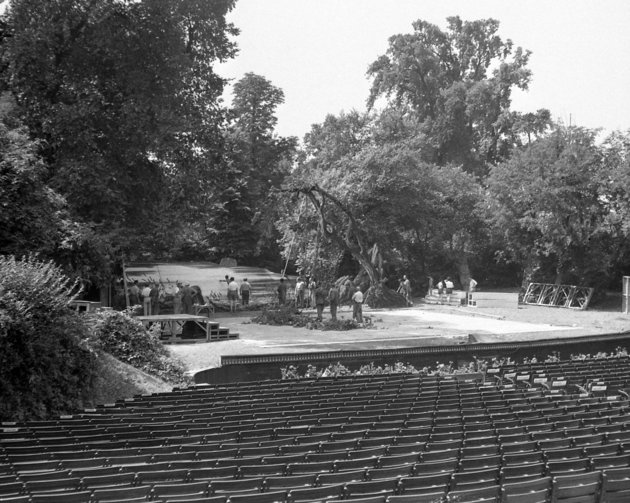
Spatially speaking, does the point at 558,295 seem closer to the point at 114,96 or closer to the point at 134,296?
the point at 134,296

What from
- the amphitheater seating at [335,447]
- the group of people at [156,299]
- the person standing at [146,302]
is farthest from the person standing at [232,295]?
the amphitheater seating at [335,447]

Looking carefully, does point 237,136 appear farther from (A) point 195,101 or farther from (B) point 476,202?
(A) point 195,101

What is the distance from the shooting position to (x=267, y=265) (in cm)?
6088

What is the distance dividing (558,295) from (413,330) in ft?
51.9

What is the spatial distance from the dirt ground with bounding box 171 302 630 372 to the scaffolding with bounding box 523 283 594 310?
2.11 m

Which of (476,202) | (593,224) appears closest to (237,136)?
(476,202)

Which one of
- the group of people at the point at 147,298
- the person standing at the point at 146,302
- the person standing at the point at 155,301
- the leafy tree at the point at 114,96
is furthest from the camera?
the person standing at the point at 155,301

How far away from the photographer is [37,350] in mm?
15312

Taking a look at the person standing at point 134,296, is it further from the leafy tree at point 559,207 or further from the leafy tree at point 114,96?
the leafy tree at point 559,207

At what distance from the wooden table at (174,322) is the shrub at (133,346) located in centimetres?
320

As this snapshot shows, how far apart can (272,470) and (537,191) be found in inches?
1369

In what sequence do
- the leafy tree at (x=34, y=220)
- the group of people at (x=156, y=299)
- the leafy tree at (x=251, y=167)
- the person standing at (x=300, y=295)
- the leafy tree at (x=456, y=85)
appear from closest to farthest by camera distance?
the leafy tree at (x=34, y=220) → the group of people at (x=156, y=299) → the person standing at (x=300, y=295) → the leafy tree at (x=251, y=167) → the leafy tree at (x=456, y=85)

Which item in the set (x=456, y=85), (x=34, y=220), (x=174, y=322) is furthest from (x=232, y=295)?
(x=456, y=85)

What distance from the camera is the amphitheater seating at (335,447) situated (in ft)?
22.6
